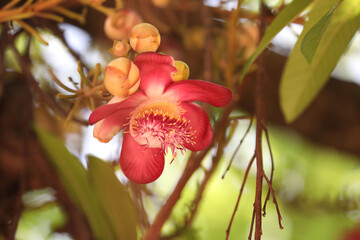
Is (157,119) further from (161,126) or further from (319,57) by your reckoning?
(319,57)

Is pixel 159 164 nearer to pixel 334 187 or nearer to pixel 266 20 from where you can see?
pixel 266 20

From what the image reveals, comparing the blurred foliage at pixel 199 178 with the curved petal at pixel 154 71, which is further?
the blurred foliage at pixel 199 178

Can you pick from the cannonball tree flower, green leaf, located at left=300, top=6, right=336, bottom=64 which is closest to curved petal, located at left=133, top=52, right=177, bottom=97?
the cannonball tree flower

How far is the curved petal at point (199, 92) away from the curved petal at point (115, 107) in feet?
0.08

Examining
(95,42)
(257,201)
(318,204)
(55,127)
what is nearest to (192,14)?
(95,42)

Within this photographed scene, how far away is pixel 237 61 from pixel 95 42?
1.13ft

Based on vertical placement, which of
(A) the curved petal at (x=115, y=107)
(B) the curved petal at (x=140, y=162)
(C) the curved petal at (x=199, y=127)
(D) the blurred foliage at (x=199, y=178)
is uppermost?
(A) the curved petal at (x=115, y=107)

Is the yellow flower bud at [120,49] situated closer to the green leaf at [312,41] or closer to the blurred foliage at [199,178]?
the blurred foliage at [199,178]

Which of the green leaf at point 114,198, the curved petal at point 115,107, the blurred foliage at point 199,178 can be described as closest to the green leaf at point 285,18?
the blurred foliage at point 199,178

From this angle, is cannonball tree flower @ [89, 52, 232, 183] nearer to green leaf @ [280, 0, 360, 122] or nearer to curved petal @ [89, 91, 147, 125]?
curved petal @ [89, 91, 147, 125]

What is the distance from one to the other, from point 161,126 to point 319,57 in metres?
0.22

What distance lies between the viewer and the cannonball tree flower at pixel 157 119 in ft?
1.24

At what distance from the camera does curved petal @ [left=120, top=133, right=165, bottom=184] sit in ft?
1.31

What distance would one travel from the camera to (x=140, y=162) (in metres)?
0.41
